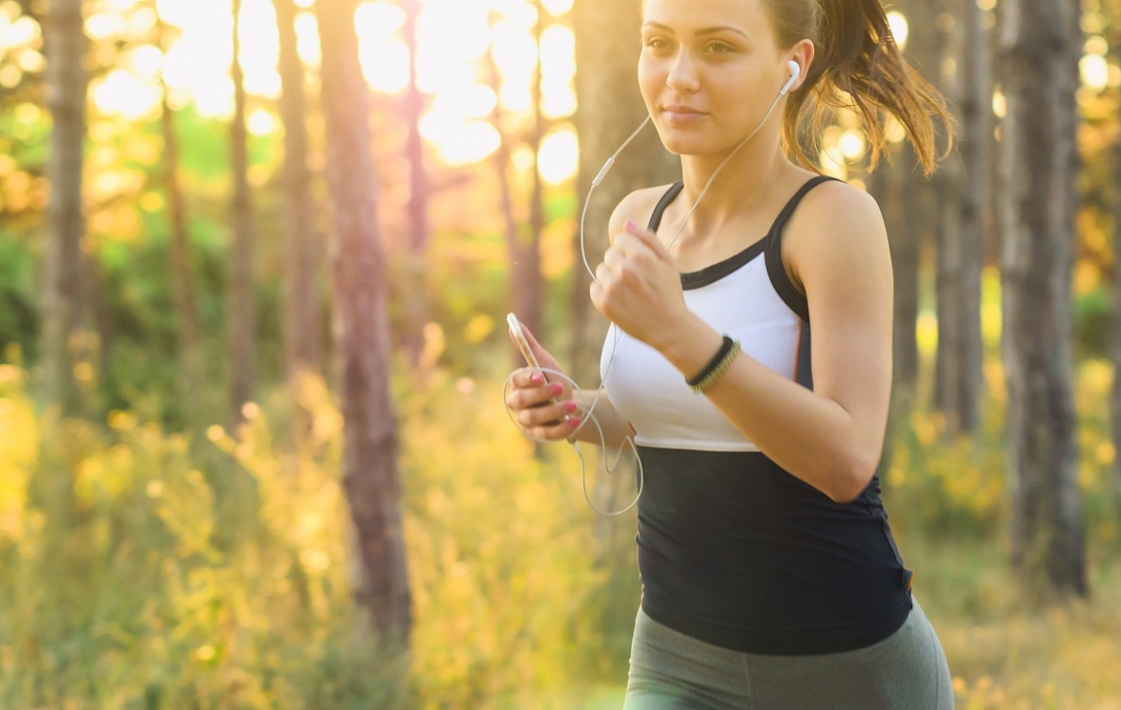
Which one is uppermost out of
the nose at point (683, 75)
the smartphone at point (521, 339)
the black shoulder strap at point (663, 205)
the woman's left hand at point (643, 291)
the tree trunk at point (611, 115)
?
the tree trunk at point (611, 115)

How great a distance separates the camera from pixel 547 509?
593 cm

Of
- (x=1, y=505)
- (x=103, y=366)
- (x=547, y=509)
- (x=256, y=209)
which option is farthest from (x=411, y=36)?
(x=547, y=509)

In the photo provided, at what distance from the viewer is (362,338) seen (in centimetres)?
504

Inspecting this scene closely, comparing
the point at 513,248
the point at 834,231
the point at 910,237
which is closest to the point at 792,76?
the point at 834,231

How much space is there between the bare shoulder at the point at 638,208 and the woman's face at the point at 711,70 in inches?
14.7

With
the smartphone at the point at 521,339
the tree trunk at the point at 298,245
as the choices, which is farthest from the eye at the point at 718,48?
the tree trunk at the point at 298,245

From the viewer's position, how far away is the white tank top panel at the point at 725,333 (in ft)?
5.97

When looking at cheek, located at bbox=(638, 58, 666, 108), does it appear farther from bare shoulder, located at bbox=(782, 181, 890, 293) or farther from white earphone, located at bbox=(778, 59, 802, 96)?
bare shoulder, located at bbox=(782, 181, 890, 293)

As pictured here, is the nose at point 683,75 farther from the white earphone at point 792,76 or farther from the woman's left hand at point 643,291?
the woman's left hand at point 643,291

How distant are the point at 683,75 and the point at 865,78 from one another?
0.44 meters

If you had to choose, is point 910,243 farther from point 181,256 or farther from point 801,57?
point 801,57

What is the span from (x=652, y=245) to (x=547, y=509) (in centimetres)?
440

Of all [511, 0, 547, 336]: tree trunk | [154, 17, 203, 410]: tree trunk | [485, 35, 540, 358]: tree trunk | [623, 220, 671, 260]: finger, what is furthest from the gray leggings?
[511, 0, 547, 336]: tree trunk

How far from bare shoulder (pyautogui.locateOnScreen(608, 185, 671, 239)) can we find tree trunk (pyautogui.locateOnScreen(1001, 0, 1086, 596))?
184 inches
